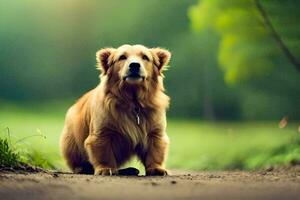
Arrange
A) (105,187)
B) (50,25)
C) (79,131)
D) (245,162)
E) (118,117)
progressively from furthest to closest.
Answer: (50,25) → (245,162) → (79,131) → (118,117) → (105,187)

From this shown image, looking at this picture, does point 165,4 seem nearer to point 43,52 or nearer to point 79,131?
point 43,52

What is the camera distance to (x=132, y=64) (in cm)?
564

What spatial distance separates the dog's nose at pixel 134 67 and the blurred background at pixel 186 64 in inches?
139

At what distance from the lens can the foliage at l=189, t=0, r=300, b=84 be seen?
9.49 m

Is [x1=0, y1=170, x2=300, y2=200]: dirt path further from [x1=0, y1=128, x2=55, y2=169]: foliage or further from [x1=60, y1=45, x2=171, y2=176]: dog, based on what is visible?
[x1=60, y1=45, x2=171, y2=176]: dog

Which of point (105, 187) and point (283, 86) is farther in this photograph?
point (283, 86)

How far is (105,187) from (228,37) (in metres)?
5.76

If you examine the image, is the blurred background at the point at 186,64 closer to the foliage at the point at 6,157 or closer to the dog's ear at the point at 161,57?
the dog's ear at the point at 161,57

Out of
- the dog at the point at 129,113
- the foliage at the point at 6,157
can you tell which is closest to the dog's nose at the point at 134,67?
the dog at the point at 129,113

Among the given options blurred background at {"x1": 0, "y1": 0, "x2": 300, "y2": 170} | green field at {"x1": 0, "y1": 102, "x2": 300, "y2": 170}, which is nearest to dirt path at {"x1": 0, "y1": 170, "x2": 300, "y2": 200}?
green field at {"x1": 0, "y1": 102, "x2": 300, "y2": 170}

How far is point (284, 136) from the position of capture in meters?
8.82

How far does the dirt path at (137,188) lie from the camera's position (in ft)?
13.7

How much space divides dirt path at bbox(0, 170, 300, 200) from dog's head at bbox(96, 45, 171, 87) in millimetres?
980

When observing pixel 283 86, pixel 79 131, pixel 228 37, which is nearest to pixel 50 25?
pixel 228 37
